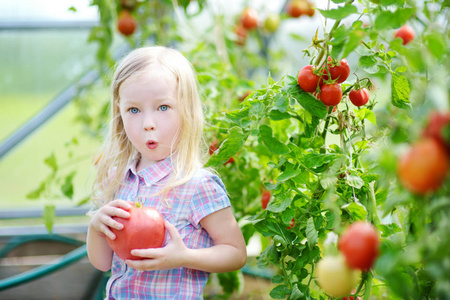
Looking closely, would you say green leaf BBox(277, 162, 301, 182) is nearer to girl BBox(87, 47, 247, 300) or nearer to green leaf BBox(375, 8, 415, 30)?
girl BBox(87, 47, 247, 300)

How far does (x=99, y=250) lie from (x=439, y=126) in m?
0.75

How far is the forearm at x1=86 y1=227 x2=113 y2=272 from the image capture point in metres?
0.95

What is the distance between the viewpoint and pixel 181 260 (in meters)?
0.83

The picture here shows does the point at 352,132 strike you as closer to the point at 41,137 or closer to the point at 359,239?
the point at 359,239

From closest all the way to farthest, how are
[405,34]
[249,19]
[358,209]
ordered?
1. [358,209]
2. [405,34]
3. [249,19]

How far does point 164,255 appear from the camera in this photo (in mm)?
802

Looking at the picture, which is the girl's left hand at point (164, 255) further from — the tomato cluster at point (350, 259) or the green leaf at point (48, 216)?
the green leaf at point (48, 216)

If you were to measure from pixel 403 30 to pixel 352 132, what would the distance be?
435 millimetres

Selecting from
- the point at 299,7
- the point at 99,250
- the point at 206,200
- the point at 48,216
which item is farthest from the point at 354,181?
the point at 299,7

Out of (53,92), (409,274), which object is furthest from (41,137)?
(409,274)

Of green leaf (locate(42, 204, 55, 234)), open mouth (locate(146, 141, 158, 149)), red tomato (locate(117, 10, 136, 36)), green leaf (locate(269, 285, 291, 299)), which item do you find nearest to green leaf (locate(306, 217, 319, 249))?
green leaf (locate(269, 285, 291, 299))

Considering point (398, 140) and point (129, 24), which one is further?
point (129, 24)

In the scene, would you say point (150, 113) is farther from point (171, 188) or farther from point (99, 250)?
point (99, 250)

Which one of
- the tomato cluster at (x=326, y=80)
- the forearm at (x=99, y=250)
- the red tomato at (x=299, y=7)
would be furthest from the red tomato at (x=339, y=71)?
the red tomato at (x=299, y=7)
